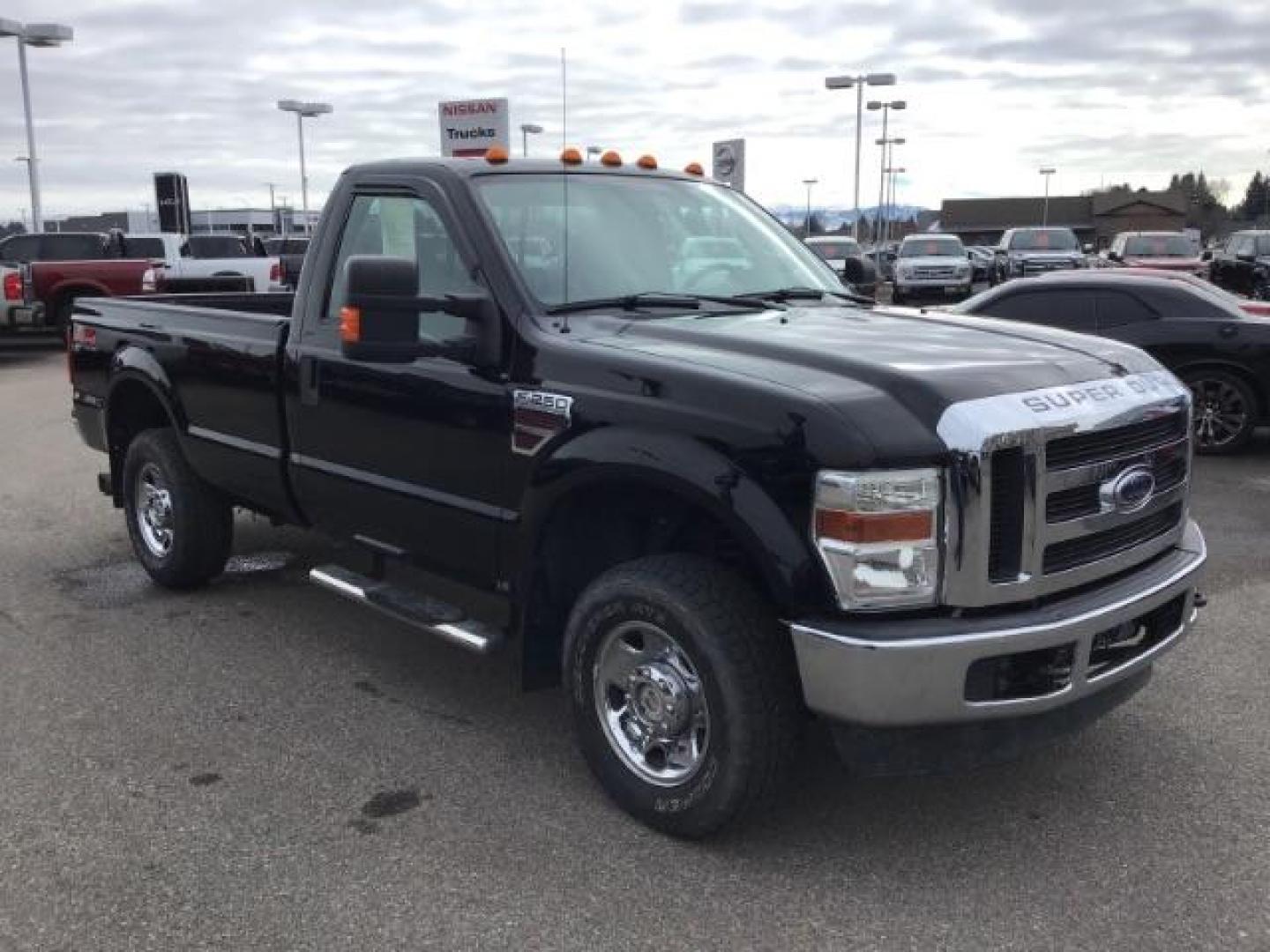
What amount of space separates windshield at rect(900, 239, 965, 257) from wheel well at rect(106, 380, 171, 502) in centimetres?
2693

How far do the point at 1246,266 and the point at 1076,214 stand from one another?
81215mm

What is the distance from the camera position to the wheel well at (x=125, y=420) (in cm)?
632

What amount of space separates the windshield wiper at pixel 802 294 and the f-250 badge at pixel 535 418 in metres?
1.06

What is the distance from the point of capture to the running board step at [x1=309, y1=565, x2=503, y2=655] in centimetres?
401

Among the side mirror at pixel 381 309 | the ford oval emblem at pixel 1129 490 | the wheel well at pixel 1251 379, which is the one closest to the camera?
the ford oval emblem at pixel 1129 490

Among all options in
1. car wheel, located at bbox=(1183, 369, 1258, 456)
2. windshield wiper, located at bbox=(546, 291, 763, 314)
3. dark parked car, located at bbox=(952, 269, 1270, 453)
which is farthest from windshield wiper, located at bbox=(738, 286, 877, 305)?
car wheel, located at bbox=(1183, 369, 1258, 456)

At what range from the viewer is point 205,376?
548cm

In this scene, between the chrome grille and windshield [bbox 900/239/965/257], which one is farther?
windshield [bbox 900/239/965/257]

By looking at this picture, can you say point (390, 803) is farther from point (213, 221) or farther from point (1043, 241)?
point (213, 221)

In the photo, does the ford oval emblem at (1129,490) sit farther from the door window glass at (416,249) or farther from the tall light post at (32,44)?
the tall light post at (32,44)

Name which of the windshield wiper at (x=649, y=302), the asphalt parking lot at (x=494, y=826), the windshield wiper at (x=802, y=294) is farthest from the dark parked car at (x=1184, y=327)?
the windshield wiper at (x=649, y=302)

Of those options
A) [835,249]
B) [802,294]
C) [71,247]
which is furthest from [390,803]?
[835,249]

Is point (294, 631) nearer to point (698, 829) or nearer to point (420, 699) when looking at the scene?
point (420, 699)

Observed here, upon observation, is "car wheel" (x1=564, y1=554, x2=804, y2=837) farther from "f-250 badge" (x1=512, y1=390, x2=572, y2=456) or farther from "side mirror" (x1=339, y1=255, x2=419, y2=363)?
"side mirror" (x1=339, y1=255, x2=419, y2=363)
